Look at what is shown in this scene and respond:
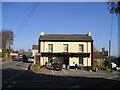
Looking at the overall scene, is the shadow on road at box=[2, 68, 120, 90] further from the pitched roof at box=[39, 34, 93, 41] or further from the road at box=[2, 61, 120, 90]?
the pitched roof at box=[39, 34, 93, 41]

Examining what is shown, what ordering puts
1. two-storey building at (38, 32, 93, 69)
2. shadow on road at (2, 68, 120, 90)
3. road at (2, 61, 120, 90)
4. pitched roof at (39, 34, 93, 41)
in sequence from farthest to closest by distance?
pitched roof at (39, 34, 93, 41) → two-storey building at (38, 32, 93, 69) → road at (2, 61, 120, 90) → shadow on road at (2, 68, 120, 90)

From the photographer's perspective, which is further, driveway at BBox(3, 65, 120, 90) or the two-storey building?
the two-storey building

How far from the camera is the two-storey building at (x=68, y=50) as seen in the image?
39.5 meters

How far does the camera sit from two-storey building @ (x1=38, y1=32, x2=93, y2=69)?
130ft

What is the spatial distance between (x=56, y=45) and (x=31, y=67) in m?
8.57

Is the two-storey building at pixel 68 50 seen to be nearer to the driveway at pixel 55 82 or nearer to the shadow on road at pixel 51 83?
the driveway at pixel 55 82

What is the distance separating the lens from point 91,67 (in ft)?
130

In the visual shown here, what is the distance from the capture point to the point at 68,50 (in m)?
39.8

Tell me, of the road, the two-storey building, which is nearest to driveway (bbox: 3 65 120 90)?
the road

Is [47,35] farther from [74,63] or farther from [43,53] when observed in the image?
[74,63]

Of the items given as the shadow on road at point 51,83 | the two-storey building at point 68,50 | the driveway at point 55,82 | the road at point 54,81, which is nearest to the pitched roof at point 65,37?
the two-storey building at point 68,50

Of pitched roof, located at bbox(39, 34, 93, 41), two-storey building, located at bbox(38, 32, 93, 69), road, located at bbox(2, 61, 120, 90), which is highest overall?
pitched roof, located at bbox(39, 34, 93, 41)

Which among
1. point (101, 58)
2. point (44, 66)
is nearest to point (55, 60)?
point (44, 66)

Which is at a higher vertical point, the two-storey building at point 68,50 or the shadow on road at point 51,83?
the two-storey building at point 68,50
